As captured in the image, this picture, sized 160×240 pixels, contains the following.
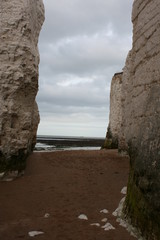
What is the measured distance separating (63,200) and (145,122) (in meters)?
2.35

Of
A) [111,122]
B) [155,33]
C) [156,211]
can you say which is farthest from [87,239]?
[111,122]

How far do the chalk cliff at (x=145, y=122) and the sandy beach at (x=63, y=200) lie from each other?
453 mm

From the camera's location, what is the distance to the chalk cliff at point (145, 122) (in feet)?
11.7

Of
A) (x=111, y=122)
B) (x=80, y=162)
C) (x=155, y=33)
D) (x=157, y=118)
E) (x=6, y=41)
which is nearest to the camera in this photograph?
(x=157, y=118)

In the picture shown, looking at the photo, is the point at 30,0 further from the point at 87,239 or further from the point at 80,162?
the point at 87,239

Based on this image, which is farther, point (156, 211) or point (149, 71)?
point (149, 71)

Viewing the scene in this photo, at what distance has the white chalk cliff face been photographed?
7.12 metres

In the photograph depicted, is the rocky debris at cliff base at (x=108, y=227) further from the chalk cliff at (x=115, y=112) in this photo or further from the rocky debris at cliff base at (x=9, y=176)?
the chalk cliff at (x=115, y=112)

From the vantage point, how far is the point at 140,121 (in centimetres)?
432

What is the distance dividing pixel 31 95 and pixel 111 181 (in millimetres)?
2903

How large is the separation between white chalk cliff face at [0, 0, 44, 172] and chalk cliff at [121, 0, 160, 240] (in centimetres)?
316

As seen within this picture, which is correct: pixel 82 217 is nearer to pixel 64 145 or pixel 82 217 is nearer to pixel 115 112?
pixel 115 112

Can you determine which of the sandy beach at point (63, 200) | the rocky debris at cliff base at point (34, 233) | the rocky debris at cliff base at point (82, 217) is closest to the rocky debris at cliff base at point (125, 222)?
the sandy beach at point (63, 200)

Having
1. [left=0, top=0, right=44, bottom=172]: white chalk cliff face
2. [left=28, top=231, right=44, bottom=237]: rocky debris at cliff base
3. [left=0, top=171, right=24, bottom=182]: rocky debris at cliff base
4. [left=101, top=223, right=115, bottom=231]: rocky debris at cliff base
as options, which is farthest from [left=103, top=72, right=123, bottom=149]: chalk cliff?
[left=28, top=231, right=44, bottom=237]: rocky debris at cliff base
